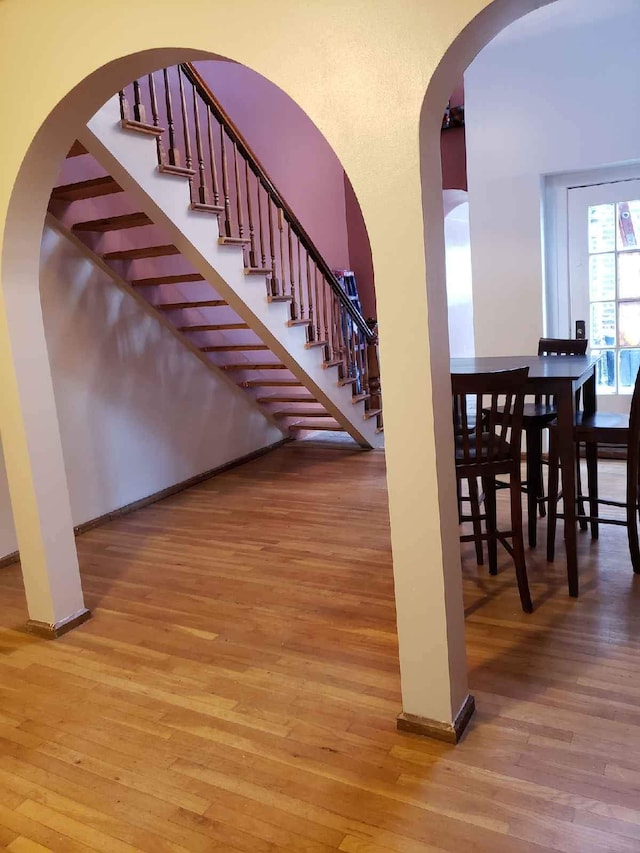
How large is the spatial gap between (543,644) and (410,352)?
139cm

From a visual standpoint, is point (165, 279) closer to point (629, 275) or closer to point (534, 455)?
point (534, 455)

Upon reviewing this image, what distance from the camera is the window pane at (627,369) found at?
16.6ft

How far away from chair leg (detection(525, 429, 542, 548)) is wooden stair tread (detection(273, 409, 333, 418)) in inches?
98.0

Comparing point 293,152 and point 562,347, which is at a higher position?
point 293,152

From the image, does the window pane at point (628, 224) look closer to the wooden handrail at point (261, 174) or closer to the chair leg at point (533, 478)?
the wooden handrail at point (261, 174)

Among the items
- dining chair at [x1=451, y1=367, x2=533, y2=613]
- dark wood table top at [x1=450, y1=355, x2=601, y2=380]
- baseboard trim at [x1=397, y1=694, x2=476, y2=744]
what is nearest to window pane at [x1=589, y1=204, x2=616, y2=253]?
dark wood table top at [x1=450, y1=355, x2=601, y2=380]

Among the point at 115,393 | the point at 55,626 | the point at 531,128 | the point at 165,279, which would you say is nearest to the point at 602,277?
the point at 531,128

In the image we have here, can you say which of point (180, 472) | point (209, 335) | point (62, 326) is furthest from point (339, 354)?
point (62, 326)

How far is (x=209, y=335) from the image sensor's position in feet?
18.0

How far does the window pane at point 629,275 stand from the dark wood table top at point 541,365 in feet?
5.17

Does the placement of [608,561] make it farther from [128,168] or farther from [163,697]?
[128,168]

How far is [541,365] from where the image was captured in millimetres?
3400

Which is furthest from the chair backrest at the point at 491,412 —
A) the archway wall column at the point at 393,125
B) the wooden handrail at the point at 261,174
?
the wooden handrail at the point at 261,174

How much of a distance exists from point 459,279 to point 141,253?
6062 millimetres
